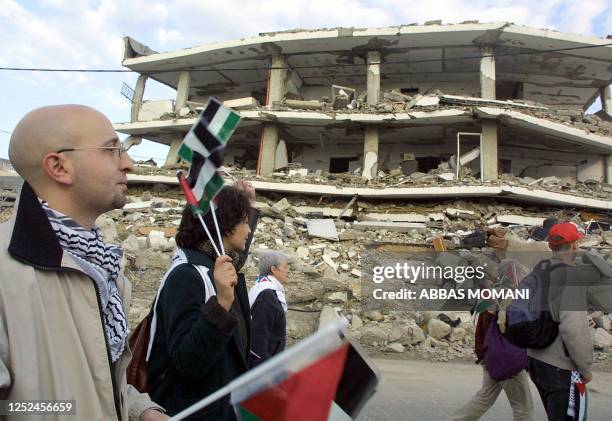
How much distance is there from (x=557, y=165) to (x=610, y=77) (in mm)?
4161

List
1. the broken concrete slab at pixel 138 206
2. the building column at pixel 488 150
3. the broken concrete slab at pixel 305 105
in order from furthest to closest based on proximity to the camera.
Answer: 1. the broken concrete slab at pixel 305 105
2. the broken concrete slab at pixel 138 206
3. the building column at pixel 488 150

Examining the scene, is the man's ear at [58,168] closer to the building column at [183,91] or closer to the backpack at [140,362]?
the backpack at [140,362]

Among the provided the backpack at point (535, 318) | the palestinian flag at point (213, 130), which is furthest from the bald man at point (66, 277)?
the backpack at point (535, 318)

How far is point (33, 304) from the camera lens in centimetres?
115

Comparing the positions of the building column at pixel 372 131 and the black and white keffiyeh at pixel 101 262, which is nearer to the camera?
the black and white keffiyeh at pixel 101 262

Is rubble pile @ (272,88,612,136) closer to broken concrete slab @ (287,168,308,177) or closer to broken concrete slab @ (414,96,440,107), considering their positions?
broken concrete slab @ (414,96,440,107)

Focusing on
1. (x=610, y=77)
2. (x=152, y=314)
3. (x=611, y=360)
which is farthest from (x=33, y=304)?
(x=610, y=77)

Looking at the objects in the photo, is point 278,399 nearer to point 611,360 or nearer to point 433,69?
point 611,360

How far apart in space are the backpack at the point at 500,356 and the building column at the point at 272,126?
1509cm

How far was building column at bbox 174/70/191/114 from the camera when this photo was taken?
2069cm

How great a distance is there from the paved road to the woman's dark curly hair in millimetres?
2315

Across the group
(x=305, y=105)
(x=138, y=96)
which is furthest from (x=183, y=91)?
(x=305, y=105)

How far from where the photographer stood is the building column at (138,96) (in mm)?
21594

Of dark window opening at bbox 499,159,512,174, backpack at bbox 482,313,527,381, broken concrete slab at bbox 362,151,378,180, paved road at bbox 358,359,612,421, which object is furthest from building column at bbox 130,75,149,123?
backpack at bbox 482,313,527,381
